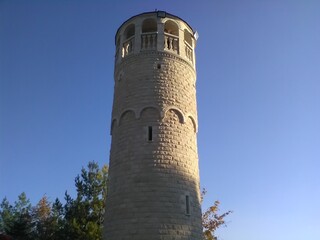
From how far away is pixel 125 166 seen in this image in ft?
47.5

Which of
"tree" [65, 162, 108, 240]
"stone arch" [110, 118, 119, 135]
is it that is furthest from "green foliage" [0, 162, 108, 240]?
"stone arch" [110, 118, 119, 135]

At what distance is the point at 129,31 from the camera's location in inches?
746

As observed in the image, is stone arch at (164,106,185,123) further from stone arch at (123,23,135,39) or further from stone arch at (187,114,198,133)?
stone arch at (123,23,135,39)

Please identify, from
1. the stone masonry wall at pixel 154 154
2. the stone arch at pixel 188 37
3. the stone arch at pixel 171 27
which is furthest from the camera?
the stone arch at pixel 188 37

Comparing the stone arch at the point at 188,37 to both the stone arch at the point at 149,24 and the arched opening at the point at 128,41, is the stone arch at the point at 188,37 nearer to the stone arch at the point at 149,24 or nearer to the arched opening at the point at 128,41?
the stone arch at the point at 149,24

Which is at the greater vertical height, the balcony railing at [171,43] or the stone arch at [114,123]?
the balcony railing at [171,43]

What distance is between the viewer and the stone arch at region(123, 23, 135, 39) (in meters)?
18.4

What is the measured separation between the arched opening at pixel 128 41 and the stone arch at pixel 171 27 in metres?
1.87

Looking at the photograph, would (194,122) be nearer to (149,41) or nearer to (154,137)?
(154,137)

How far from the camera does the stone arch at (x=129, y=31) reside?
18.4m

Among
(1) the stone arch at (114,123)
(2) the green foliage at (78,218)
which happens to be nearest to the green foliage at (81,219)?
(2) the green foliage at (78,218)

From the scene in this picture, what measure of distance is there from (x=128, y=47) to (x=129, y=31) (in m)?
1.56

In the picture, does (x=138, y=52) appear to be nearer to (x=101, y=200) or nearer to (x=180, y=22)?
(x=180, y=22)

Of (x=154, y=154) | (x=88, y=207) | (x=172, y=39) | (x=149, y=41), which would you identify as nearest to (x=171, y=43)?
(x=172, y=39)
